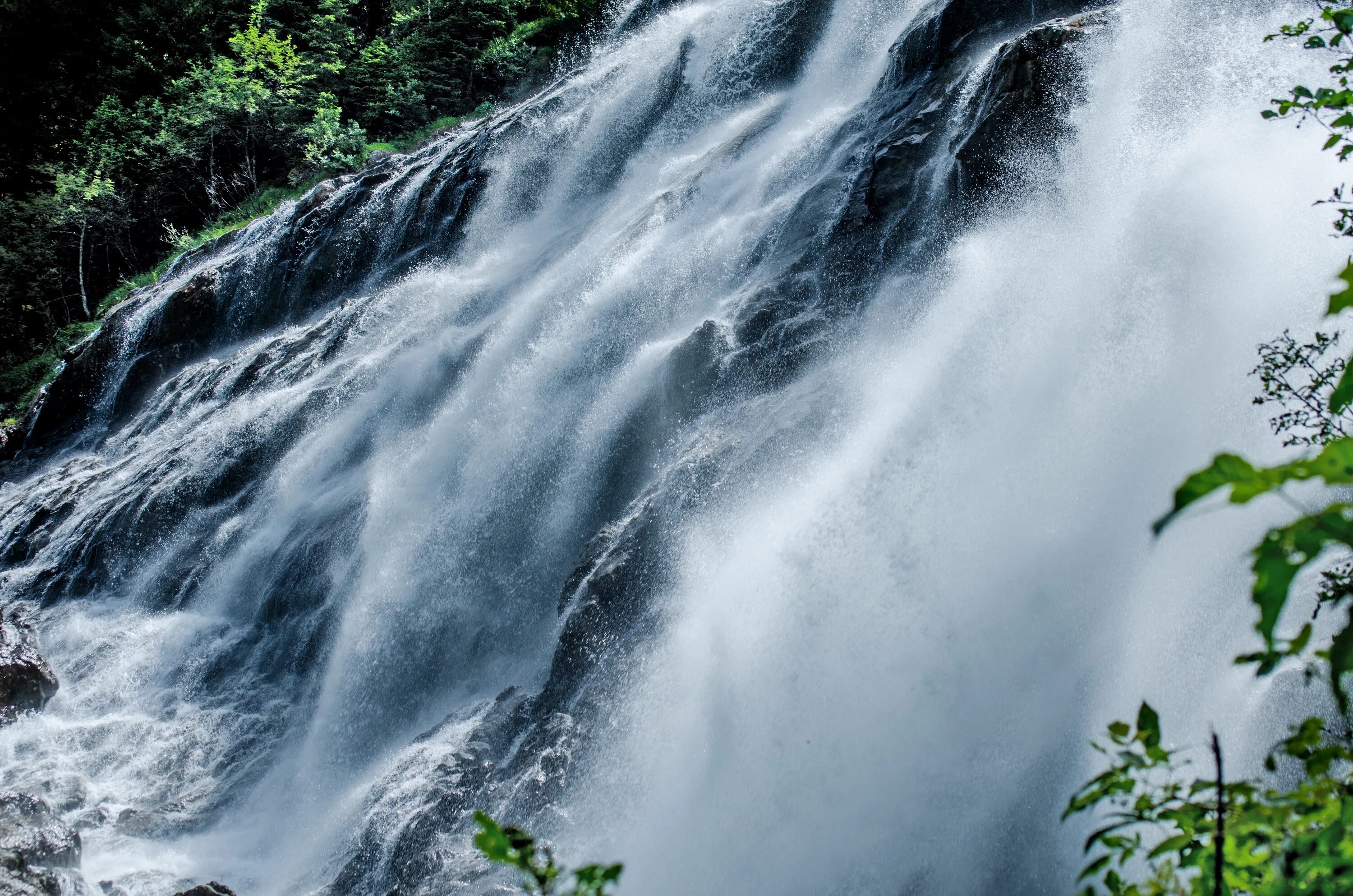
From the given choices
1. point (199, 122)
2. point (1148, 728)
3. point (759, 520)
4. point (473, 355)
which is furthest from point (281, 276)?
point (1148, 728)

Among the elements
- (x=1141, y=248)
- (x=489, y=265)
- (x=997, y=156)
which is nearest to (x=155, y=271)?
(x=489, y=265)

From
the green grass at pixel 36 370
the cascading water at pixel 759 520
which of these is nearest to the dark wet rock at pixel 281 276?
the cascading water at pixel 759 520

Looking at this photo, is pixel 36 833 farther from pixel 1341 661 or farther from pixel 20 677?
pixel 1341 661

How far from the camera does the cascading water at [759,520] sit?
5492mm

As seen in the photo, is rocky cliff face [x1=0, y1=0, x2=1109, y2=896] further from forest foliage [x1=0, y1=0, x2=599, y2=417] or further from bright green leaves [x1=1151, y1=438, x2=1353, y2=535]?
forest foliage [x1=0, y1=0, x2=599, y2=417]

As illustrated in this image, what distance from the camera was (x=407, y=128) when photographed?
80.5 feet

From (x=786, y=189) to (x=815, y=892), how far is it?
8.17 metres

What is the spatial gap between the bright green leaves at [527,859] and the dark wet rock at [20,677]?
36.0 ft

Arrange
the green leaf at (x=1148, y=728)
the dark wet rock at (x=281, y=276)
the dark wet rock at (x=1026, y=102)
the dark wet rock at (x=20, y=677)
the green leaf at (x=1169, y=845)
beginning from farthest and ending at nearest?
the dark wet rock at (x=281, y=276), the dark wet rock at (x=20, y=677), the dark wet rock at (x=1026, y=102), the green leaf at (x=1148, y=728), the green leaf at (x=1169, y=845)

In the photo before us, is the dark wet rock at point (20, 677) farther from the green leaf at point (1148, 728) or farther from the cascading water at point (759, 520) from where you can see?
the green leaf at point (1148, 728)

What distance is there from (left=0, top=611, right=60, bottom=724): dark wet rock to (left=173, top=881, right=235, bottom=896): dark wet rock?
452 centimetres

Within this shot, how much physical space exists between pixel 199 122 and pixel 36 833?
23.3 m

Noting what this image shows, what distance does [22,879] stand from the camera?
6.11m

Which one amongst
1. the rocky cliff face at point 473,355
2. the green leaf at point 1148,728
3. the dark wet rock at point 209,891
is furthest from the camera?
the rocky cliff face at point 473,355
